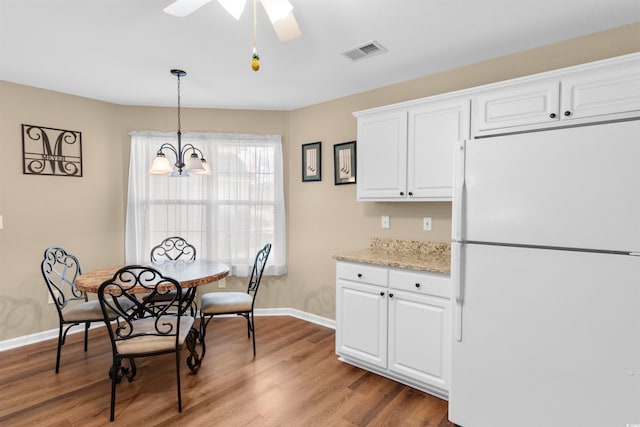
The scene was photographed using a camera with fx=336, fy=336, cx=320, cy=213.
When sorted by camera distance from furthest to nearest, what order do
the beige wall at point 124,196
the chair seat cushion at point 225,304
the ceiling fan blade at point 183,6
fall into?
1. the beige wall at point 124,196
2. the chair seat cushion at point 225,304
3. the ceiling fan blade at point 183,6

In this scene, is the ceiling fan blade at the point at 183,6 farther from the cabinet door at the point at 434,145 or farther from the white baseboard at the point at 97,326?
the white baseboard at the point at 97,326

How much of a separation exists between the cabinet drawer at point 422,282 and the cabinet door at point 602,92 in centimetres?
123

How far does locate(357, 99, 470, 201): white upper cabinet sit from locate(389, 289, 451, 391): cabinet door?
2.59ft

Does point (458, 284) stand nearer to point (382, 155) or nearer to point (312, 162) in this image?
point (382, 155)

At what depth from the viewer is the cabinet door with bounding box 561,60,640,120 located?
1805mm

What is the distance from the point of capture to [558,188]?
1603mm

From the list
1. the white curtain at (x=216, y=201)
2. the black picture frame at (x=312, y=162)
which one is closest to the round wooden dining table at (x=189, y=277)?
the white curtain at (x=216, y=201)

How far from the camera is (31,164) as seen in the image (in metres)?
3.21

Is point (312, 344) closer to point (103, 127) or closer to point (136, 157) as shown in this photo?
point (136, 157)

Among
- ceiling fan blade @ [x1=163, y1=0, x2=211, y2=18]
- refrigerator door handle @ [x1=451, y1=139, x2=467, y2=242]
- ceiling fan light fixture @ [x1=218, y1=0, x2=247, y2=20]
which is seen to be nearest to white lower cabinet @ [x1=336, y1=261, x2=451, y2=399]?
refrigerator door handle @ [x1=451, y1=139, x2=467, y2=242]

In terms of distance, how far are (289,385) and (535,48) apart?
3027mm

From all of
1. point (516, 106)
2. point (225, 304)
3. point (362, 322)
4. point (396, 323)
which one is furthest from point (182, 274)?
point (516, 106)

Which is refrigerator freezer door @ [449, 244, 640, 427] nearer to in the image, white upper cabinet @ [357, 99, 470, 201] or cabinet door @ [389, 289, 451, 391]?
cabinet door @ [389, 289, 451, 391]

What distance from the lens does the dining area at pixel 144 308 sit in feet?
6.96
